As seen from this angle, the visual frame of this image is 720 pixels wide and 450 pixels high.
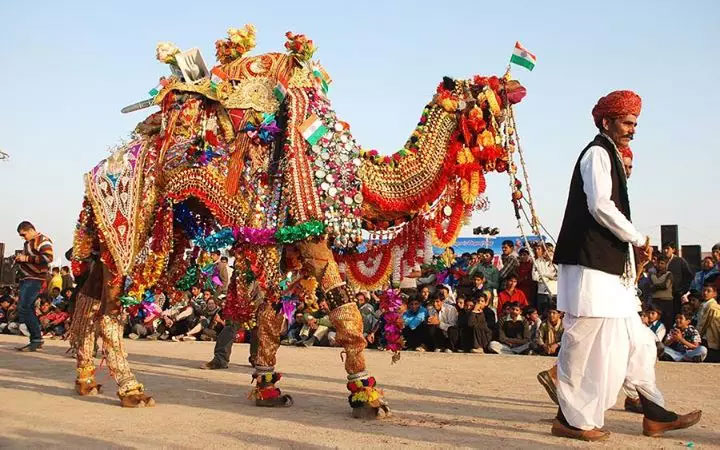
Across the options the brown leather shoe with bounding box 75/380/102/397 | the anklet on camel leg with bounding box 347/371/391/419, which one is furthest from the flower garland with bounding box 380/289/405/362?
the brown leather shoe with bounding box 75/380/102/397

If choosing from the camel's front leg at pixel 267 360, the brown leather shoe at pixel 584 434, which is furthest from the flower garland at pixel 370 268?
the brown leather shoe at pixel 584 434

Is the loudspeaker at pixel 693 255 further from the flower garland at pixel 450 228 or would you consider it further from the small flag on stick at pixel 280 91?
the small flag on stick at pixel 280 91

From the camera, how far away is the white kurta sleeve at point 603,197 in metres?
4.70

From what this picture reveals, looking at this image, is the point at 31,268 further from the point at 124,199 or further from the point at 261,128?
the point at 261,128

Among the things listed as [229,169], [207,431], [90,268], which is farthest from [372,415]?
[90,268]

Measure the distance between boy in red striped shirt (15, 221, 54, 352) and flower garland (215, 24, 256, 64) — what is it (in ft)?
19.7

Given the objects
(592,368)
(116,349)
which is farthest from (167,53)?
(592,368)

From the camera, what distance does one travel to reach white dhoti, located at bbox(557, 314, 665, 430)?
15.4ft

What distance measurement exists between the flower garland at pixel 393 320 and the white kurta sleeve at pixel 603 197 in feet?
6.11

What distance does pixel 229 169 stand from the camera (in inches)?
248

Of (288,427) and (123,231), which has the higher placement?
(123,231)

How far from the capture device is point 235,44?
6.88 meters

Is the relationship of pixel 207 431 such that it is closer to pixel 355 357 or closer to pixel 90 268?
pixel 355 357

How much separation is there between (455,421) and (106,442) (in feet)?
7.85
